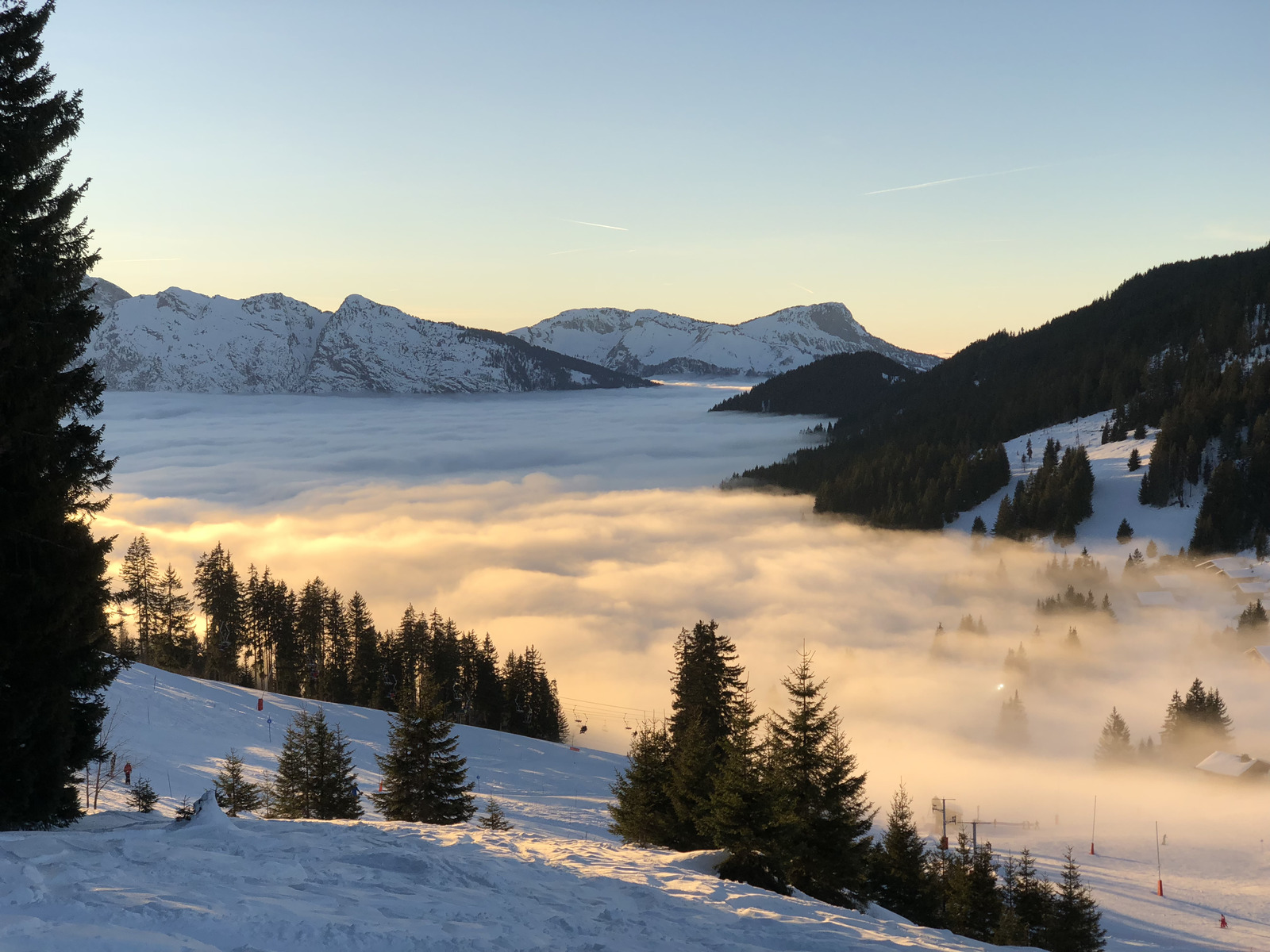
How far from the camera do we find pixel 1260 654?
415 feet

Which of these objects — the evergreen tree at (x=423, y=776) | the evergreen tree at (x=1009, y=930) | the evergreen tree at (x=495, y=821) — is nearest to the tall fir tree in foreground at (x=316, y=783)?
the evergreen tree at (x=423, y=776)

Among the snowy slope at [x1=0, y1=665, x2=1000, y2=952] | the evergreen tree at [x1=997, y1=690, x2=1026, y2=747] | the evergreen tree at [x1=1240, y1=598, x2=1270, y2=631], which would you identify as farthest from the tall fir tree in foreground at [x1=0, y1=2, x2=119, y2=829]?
the evergreen tree at [x1=1240, y1=598, x2=1270, y2=631]

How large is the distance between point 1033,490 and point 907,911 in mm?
163435

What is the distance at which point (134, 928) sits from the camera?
848 centimetres

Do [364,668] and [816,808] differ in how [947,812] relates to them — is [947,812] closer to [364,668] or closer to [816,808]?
[364,668]

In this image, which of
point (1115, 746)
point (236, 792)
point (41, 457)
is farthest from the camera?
point (1115, 746)

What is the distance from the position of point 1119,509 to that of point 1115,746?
243 ft

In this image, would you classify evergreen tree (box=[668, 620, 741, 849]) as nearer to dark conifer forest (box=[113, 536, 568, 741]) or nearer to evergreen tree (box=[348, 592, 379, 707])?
dark conifer forest (box=[113, 536, 568, 741])

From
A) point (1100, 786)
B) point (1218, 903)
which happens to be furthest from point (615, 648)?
point (1218, 903)

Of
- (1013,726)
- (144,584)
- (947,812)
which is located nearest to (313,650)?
(144,584)

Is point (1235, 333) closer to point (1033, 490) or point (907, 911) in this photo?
point (1033, 490)

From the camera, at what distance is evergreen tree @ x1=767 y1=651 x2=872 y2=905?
2478 centimetres

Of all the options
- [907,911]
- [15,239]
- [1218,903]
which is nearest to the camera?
[15,239]

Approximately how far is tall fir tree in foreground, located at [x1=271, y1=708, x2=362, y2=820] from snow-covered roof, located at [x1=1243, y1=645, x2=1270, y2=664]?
489 ft
